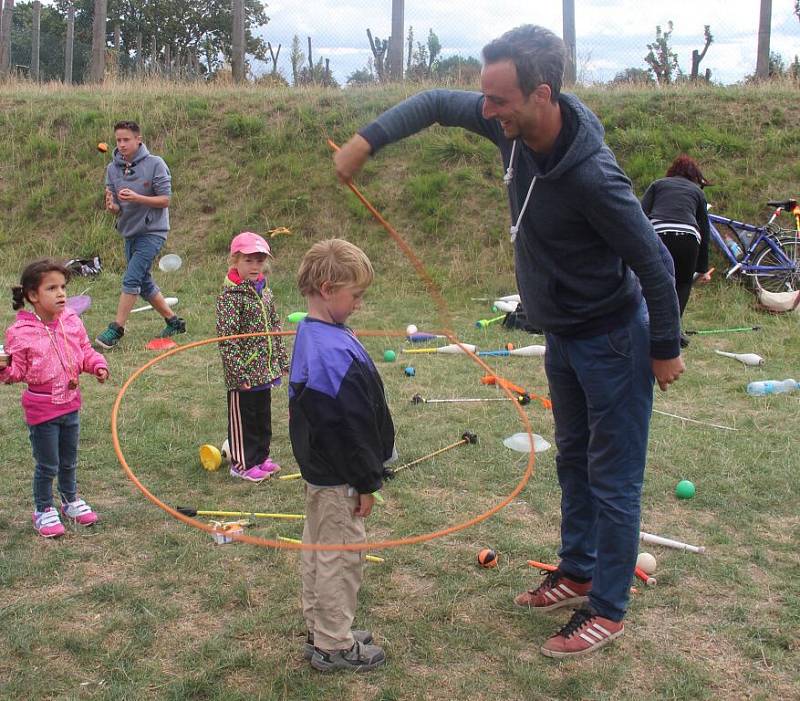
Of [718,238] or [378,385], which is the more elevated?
[718,238]

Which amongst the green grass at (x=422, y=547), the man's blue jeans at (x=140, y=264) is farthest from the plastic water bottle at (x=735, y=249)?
the man's blue jeans at (x=140, y=264)

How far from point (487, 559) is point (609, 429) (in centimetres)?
106

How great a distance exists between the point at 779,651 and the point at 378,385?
174 cm

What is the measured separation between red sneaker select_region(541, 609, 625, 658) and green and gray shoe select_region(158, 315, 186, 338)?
5600 millimetres

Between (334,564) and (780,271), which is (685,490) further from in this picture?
(780,271)

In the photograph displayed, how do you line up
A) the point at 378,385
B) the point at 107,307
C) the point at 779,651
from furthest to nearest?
the point at 107,307 → the point at 779,651 → the point at 378,385

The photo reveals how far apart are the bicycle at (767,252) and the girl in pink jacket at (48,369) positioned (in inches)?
293

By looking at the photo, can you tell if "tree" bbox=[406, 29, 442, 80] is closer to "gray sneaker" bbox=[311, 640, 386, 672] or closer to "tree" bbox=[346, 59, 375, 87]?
"tree" bbox=[346, 59, 375, 87]

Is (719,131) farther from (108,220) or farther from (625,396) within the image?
(625,396)

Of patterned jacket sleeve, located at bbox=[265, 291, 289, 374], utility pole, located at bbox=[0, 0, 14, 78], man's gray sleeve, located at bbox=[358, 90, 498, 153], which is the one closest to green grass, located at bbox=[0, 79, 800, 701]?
patterned jacket sleeve, located at bbox=[265, 291, 289, 374]

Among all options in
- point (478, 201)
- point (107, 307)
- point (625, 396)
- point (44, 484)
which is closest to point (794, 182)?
point (478, 201)

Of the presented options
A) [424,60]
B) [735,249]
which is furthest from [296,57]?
[735,249]

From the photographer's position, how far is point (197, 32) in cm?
3516

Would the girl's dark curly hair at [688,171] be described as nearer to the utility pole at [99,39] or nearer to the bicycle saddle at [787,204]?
the bicycle saddle at [787,204]
